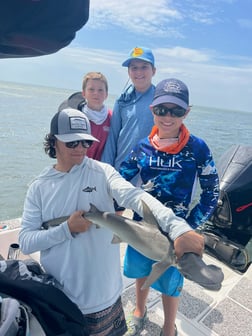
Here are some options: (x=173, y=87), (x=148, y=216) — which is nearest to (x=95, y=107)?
(x=173, y=87)

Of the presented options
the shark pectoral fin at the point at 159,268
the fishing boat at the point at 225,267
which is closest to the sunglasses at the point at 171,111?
the shark pectoral fin at the point at 159,268

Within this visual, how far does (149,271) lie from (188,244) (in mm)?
993

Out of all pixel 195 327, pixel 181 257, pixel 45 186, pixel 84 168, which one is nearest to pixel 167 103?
pixel 84 168

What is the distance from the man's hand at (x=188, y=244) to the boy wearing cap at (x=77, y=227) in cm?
33

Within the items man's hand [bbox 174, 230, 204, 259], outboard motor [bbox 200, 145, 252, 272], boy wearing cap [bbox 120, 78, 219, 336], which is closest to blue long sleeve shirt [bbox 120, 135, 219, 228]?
boy wearing cap [bbox 120, 78, 219, 336]

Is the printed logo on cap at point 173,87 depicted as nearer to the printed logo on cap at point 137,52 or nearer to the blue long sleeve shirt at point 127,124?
the blue long sleeve shirt at point 127,124

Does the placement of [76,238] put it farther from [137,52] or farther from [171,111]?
[137,52]

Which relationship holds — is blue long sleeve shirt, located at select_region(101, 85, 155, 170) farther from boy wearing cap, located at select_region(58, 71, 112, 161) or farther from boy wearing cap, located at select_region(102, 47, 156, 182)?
boy wearing cap, located at select_region(58, 71, 112, 161)

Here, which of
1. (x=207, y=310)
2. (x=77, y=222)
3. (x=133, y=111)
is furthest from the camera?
(x=133, y=111)

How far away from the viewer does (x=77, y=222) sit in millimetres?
1506

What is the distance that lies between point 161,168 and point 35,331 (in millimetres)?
1262

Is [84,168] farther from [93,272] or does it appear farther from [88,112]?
[88,112]

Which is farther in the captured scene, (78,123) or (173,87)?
(173,87)

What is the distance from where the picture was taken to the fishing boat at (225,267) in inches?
94.0
